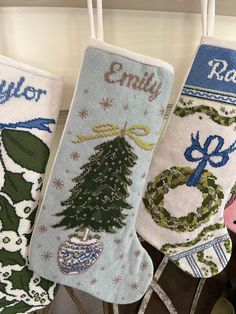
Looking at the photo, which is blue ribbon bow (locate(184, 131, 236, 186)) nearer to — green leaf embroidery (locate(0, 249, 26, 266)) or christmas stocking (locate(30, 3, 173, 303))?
christmas stocking (locate(30, 3, 173, 303))

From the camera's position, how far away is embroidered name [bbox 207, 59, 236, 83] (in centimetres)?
67

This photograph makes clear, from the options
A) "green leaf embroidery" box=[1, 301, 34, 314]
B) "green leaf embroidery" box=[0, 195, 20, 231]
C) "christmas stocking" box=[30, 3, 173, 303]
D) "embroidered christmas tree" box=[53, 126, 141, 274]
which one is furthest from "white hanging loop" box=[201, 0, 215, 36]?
"green leaf embroidery" box=[1, 301, 34, 314]

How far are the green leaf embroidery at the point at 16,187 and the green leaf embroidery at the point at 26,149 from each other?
0.02 metres

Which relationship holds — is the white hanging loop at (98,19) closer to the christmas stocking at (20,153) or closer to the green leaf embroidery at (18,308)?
the christmas stocking at (20,153)

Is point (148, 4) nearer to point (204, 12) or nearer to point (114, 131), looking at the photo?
point (204, 12)

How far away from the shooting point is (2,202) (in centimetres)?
65

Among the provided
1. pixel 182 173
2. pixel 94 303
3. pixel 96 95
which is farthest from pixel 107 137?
pixel 94 303

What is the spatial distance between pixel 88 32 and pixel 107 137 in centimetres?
20

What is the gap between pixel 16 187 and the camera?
65cm

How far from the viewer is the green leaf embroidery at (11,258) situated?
0.68 m

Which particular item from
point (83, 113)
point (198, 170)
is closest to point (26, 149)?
point (83, 113)

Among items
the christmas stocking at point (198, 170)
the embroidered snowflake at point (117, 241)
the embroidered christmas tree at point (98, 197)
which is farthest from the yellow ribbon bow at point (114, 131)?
the embroidered snowflake at point (117, 241)

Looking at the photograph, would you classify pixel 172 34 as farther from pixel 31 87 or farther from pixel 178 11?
pixel 31 87

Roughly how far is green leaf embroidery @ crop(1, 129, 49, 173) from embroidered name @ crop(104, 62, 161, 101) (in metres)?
0.16
